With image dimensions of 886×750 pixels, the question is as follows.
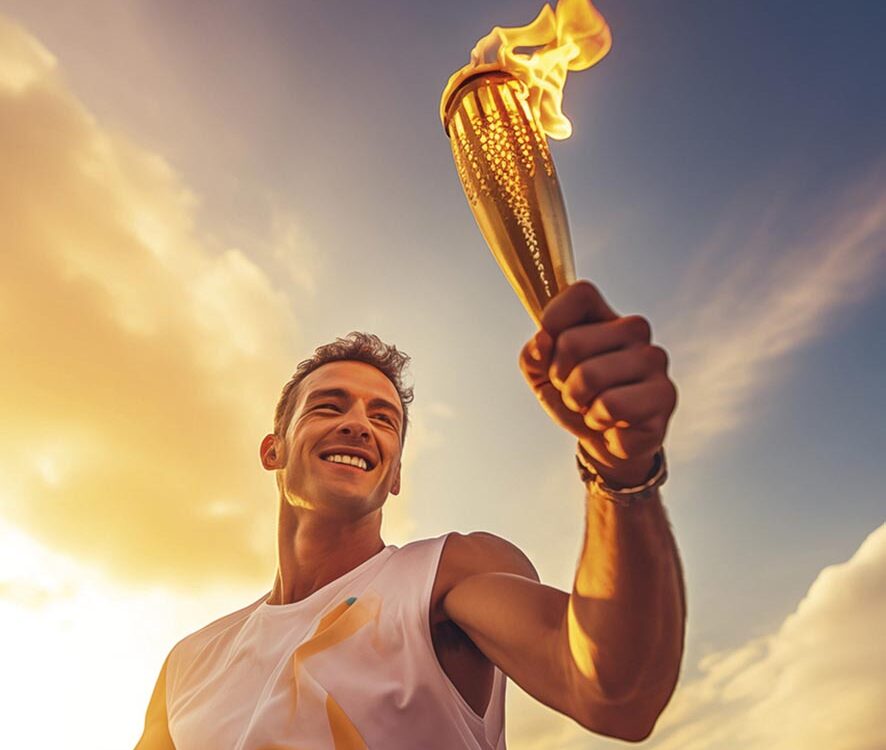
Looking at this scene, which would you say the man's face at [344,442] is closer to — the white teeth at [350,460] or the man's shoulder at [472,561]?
the white teeth at [350,460]

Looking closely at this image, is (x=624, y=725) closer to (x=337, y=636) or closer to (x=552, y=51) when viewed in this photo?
(x=337, y=636)

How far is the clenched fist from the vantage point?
1.42 meters

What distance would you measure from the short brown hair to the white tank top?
137 cm

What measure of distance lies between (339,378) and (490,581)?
205 centimetres

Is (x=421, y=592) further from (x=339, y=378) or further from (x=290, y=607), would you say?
(x=339, y=378)

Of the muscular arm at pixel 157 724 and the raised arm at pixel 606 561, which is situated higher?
the muscular arm at pixel 157 724

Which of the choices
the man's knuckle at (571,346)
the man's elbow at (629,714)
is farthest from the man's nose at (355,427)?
the man's knuckle at (571,346)

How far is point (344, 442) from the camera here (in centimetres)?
419

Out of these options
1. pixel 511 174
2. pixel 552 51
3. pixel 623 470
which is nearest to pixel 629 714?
pixel 623 470

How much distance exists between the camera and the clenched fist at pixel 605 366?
4.66 feet

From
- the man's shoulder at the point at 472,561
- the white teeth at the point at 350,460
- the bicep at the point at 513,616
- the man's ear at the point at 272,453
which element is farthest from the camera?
the man's ear at the point at 272,453

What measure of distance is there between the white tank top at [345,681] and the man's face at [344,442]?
0.42 m

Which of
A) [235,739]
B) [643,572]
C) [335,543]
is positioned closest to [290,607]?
[335,543]

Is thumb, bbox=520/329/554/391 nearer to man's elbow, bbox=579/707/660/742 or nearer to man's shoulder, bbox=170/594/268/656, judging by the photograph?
man's elbow, bbox=579/707/660/742
